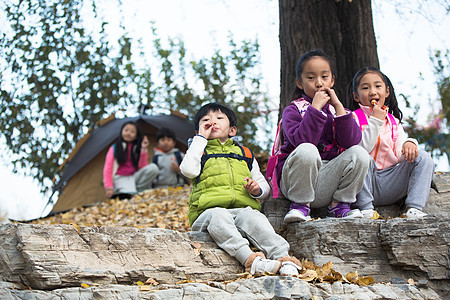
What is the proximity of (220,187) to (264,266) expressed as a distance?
0.81 meters

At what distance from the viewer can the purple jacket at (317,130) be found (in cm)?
384

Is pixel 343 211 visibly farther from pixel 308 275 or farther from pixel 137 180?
pixel 137 180

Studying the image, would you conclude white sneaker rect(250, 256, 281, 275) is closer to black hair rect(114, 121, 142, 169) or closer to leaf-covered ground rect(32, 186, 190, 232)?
leaf-covered ground rect(32, 186, 190, 232)

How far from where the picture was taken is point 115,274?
3141 millimetres

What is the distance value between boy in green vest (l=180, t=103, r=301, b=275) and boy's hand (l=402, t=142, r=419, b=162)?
3.42 feet

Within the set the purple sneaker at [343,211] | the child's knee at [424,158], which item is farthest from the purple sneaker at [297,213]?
the child's knee at [424,158]

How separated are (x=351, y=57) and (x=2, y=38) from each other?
5.09 metres

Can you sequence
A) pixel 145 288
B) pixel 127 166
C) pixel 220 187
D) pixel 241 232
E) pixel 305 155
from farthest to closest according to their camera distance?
pixel 127 166
pixel 220 187
pixel 305 155
pixel 241 232
pixel 145 288

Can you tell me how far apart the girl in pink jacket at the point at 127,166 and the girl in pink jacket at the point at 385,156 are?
454 cm

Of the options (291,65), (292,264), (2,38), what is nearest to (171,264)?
(292,264)

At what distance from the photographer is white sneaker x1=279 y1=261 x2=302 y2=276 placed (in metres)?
3.14

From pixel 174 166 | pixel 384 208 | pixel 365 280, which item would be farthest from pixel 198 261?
pixel 174 166

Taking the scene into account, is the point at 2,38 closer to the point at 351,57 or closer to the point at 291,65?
the point at 291,65

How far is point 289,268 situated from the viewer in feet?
10.4
